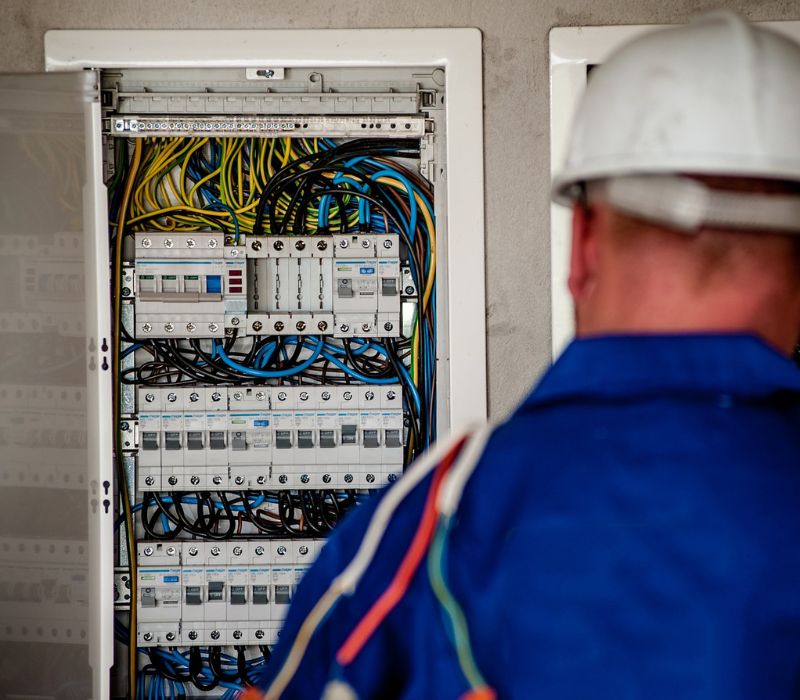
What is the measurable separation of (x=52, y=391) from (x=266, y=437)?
57 centimetres

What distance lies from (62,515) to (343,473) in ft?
2.38

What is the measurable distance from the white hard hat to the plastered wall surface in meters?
1.60

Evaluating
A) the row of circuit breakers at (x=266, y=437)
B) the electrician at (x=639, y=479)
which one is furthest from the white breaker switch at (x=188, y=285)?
the electrician at (x=639, y=479)

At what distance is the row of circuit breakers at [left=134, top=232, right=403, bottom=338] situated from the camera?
8.18ft

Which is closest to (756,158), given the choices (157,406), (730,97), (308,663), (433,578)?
(730,97)

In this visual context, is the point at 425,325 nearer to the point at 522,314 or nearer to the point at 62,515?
the point at 522,314

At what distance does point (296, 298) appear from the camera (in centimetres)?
259

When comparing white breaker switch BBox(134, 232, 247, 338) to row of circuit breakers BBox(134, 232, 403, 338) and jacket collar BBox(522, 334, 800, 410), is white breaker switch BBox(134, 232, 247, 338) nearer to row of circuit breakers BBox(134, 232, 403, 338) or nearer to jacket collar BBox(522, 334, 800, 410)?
row of circuit breakers BBox(134, 232, 403, 338)

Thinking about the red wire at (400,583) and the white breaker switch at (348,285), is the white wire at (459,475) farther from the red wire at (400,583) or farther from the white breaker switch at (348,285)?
the white breaker switch at (348,285)

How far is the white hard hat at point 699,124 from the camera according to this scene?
0.69m

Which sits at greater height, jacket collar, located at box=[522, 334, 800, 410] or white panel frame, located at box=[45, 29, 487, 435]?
white panel frame, located at box=[45, 29, 487, 435]

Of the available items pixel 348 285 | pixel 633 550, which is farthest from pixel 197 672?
pixel 633 550

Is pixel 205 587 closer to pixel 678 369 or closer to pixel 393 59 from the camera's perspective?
pixel 393 59

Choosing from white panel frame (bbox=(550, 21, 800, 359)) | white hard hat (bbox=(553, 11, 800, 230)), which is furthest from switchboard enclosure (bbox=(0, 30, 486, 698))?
white hard hat (bbox=(553, 11, 800, 230))
